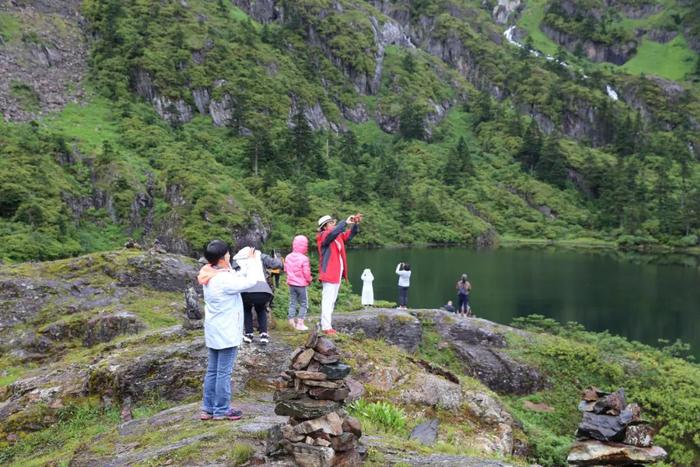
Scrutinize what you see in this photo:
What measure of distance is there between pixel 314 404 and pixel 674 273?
67.3 metres

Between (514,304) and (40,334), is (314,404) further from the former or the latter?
(514,304)

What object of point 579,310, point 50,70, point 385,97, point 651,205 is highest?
point 385,97

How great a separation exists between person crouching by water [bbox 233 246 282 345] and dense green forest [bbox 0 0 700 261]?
112 ft

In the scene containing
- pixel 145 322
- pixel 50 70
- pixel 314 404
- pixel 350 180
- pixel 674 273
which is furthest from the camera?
pixel 350 180

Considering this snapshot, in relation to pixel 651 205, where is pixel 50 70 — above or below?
above

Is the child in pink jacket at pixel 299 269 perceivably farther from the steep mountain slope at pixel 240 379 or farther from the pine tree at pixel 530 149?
the pine tree at pixel 530 149

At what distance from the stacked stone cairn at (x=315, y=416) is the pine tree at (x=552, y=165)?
121 meters

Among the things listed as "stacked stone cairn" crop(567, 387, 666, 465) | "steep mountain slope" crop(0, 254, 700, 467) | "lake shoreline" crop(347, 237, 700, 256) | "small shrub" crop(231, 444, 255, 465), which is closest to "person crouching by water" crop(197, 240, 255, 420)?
"steep mountain slope" crop(0, 254, 700, 467)

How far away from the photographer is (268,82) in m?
109

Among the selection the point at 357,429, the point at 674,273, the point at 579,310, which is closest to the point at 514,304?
the point at 579,310

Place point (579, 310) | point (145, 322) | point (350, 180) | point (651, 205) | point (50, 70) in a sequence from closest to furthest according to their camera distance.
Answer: point (145, 322), point (579, 310), point (50, 70), point (350, 180), point (651, 205)

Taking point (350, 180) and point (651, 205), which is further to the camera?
point (651, 205)

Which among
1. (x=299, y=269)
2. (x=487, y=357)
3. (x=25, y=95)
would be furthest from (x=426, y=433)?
(x=25, y=95)

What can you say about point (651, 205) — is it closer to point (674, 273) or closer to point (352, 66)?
point (674, 273)
